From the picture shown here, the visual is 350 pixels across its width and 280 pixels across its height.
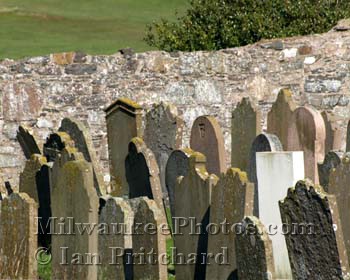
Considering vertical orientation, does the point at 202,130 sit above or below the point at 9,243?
above

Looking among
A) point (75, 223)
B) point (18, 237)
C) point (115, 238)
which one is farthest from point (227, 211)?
point (18, 237)

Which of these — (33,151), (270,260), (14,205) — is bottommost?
(270,260)

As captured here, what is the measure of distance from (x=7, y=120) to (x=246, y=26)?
8.36 meters

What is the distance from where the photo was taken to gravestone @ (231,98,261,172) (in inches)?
679

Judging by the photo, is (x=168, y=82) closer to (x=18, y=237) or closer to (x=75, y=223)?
(x=18, y=237)

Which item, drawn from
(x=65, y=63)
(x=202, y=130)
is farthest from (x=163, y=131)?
(x=65, y=63)

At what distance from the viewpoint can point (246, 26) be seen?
1067 inches

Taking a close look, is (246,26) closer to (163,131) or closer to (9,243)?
(163,131)

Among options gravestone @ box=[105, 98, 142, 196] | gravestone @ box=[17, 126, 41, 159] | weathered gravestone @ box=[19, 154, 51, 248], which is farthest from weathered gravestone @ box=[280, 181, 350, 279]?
gravestone @ box=[17, 126, 41, 159]

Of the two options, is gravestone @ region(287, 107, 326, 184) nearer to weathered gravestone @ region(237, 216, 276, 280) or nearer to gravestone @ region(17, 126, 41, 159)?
gravestone @ region(17, 126, 41, 159)

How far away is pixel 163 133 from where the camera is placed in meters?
16.8

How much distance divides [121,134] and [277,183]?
14.2 feet

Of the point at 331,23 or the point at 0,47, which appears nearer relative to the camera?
the point at 331,23

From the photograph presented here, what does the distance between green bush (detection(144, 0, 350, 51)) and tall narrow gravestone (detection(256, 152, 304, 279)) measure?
1432 centimetres
